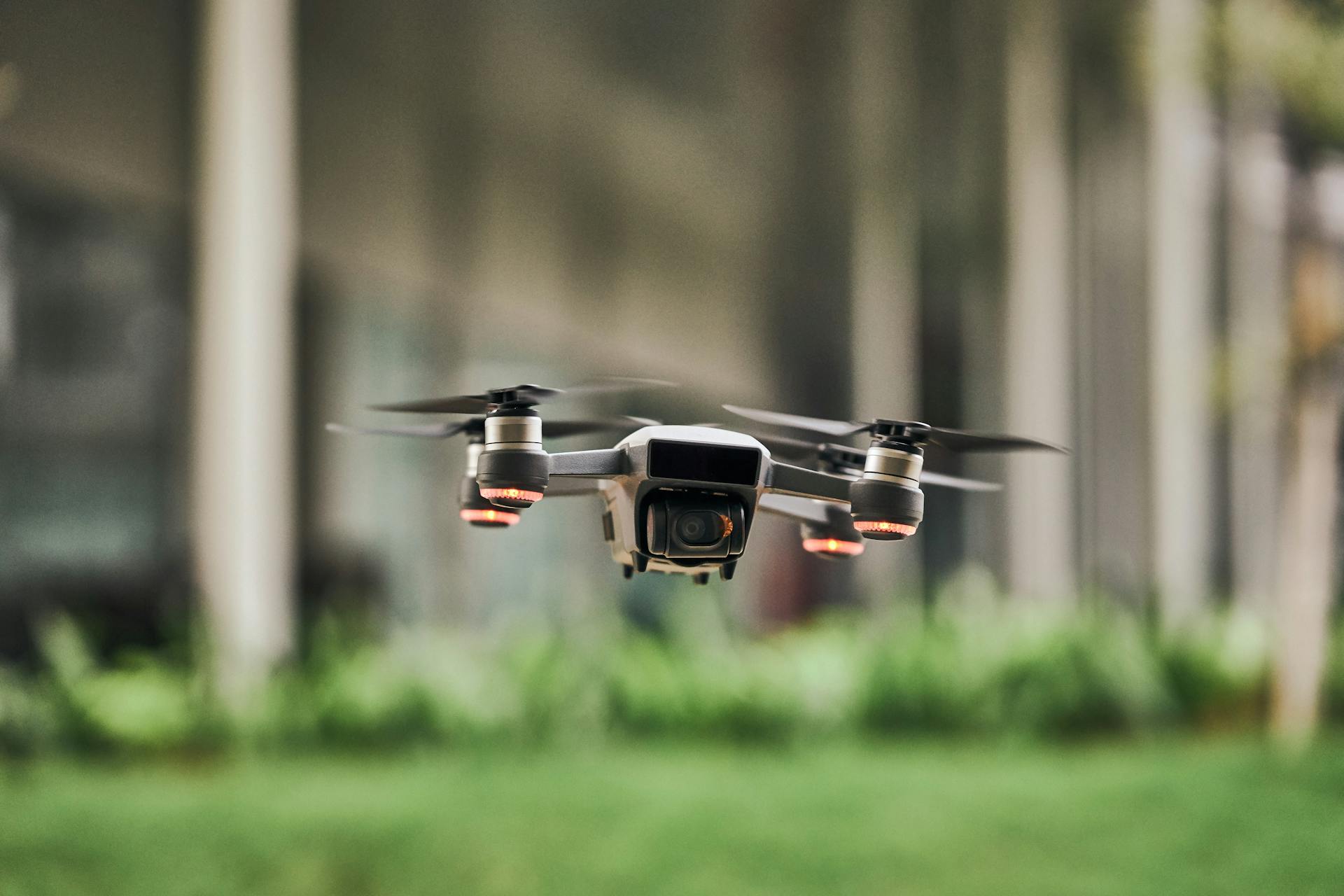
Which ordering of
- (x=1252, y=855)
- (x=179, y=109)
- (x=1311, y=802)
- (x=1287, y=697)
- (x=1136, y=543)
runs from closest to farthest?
(x=1252, y=855)
(x=1311, y=802)
(x=1287, y=697)
(x=179, y=109)
(x=1136, y=543)

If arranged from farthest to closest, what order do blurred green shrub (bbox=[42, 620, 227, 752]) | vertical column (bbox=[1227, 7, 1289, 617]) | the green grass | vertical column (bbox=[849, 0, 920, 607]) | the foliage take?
1. vertical column (bbox=[849, 0, 920, 607])
2. vertical column (bbox=[1227, 7, 1289, 617])
3. the foliage
4. blurred green shrub (bbox=[42, 620, 227, 752])
5. the green grass

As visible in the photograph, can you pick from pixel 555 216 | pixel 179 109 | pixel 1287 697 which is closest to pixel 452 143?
pixel 555 216

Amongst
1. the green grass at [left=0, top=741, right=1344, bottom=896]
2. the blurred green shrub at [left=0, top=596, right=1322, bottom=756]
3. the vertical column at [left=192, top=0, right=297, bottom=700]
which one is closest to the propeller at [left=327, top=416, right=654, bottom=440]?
the green grass at [left=0, top=741, right=1344, bottom=896]

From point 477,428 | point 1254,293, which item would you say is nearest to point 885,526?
point 477,428

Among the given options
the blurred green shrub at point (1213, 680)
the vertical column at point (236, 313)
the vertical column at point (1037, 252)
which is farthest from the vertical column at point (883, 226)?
the vertical column at point (236, 313)

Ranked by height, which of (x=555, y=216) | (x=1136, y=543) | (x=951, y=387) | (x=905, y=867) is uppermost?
(x=555, y=216)

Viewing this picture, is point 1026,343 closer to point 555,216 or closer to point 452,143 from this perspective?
point 555,216

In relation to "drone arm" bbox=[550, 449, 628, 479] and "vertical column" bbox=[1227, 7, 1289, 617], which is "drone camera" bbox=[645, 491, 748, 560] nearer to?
"drone arm" bbox=[550, 449, 628, 479]
